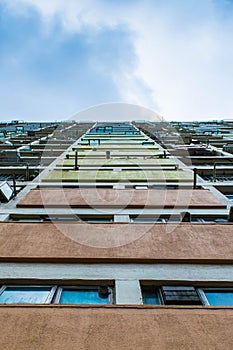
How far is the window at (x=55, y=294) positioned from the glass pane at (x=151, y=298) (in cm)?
97

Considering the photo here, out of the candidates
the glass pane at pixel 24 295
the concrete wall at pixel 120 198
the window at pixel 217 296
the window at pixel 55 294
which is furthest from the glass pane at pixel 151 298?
the concrete wall at pixel 120 198

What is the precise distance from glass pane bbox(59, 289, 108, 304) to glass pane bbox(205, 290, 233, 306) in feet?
9.40

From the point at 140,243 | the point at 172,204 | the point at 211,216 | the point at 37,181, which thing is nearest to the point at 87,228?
the point at 140,243

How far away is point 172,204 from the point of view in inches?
526

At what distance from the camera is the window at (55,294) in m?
6.73

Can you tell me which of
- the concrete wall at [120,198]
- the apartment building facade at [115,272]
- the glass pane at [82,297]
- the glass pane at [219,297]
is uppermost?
the concrete wall at [120,198]

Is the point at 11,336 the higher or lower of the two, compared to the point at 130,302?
higher

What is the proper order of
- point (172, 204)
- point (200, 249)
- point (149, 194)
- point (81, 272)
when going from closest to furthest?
point (81, 272) → point (200, 249) → point (172, 204) → point (149, 194)

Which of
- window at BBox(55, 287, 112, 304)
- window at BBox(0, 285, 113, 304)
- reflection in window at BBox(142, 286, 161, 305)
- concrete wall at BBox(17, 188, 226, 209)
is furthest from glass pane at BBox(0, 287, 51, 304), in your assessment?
concrete wall at BBox(17, 188, 226, 209)

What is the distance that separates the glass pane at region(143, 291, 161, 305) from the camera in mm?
6973

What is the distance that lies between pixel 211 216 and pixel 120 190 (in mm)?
5422

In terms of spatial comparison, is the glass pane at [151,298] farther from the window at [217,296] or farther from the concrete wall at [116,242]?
the window at [217,296]

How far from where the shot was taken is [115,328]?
17.0ft

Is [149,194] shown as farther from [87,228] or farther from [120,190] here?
[87,228]
